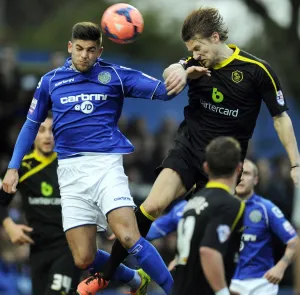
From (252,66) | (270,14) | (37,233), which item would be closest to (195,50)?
(252,66)

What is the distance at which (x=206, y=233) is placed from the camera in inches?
319

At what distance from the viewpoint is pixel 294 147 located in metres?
10.3

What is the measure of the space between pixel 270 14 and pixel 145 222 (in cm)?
1455

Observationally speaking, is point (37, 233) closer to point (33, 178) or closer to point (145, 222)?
point (33, 178)

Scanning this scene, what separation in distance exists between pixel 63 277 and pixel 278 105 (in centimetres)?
303

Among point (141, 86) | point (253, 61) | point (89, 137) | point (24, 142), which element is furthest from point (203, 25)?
point (24, 142)

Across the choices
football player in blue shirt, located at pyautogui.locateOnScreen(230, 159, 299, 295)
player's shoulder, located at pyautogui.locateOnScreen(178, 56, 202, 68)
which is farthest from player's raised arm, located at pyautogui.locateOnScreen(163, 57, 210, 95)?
football player in blue shirt, located at pyautogui.locateOnScreen(230, 159, 299, 295)

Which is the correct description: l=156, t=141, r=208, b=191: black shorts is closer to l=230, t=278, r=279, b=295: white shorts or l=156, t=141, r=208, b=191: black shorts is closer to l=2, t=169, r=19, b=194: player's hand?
l=2, t=169, r=19, b=194: player's hand

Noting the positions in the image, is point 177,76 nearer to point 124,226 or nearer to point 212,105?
point 212,105

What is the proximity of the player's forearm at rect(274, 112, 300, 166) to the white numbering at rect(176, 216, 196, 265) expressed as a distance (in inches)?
85.3

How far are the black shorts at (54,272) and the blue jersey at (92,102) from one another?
5.51ft

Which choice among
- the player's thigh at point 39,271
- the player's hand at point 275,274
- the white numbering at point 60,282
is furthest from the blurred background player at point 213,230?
the player's thigh at point 39,271

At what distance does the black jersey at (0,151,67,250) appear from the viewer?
12086mm

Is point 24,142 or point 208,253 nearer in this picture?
point 208,253
